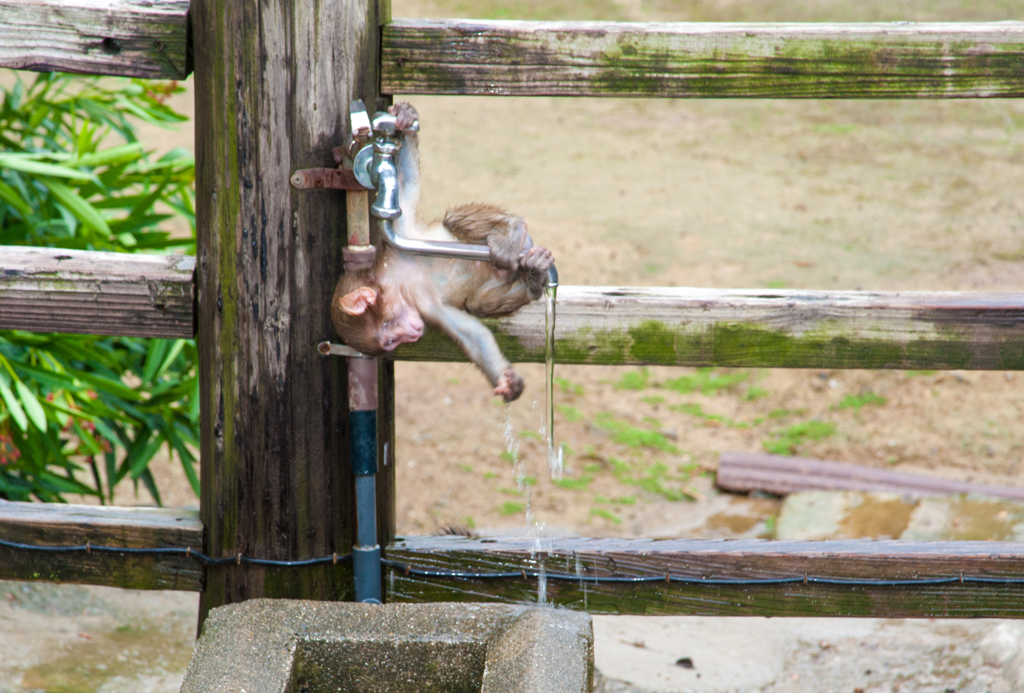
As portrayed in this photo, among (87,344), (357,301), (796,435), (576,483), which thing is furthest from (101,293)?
(796,435)

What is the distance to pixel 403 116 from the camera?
1506 millimetres

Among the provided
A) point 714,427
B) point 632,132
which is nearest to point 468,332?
point 714,427

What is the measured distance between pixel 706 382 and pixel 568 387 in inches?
23.5

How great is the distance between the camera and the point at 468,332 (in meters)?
1.61

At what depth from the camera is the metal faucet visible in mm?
1477

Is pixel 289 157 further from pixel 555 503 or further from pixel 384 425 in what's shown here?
pixel 555 503

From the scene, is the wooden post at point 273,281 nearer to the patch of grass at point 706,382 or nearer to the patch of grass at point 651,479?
the patch of grass at point 651,479

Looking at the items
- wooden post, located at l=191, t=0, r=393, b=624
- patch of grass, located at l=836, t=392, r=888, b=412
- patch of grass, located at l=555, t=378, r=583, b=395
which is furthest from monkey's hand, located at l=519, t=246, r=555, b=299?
patch of grass, located at l=836, t=392, r=888, b=412

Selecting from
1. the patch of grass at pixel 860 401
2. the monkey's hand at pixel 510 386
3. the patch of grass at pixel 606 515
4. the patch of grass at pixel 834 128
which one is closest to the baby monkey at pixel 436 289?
the monkey's hand at pixel 510 386

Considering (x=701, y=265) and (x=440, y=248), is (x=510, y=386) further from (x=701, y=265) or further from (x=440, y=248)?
(x=701, y=265)

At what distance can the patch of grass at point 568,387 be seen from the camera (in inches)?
171

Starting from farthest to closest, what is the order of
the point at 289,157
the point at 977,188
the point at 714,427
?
1. the point at 977,188
2. the point at 714,427
3. the point at 289,157

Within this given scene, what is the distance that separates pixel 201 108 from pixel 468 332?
56cm

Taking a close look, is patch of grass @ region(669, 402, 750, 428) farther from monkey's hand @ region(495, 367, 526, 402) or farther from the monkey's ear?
the monkey's ear
